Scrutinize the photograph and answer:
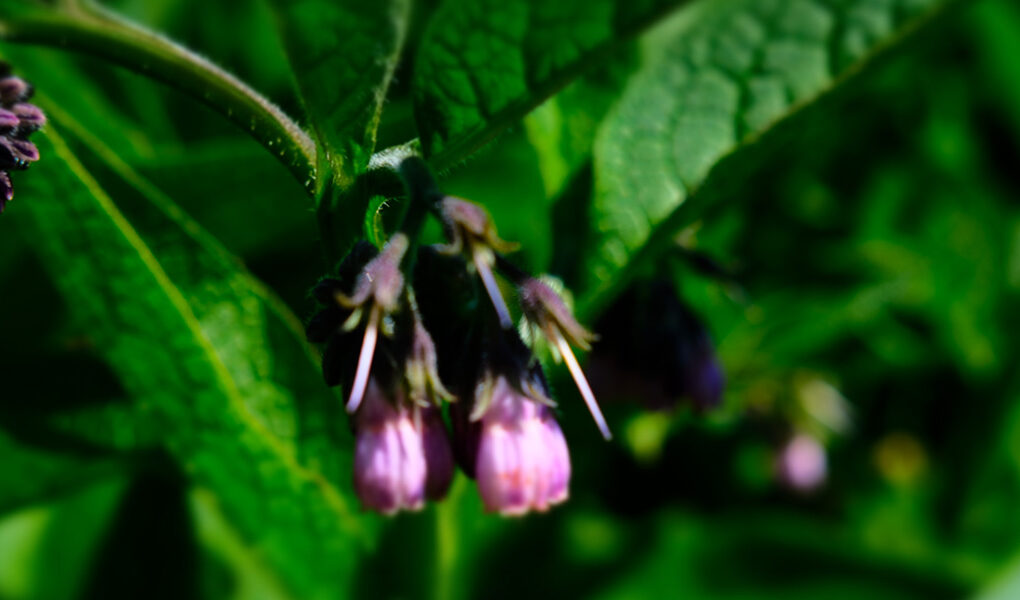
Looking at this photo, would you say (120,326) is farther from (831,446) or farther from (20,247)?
(831,446)

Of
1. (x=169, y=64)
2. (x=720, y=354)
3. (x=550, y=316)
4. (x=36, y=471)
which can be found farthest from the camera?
(x=720, y=354)

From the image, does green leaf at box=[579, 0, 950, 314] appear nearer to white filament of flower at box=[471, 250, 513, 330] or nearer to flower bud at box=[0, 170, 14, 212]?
white filament of flower at box=[471, 250, 513, 330]

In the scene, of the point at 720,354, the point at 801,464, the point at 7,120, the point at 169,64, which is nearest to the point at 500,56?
the point at 169,64

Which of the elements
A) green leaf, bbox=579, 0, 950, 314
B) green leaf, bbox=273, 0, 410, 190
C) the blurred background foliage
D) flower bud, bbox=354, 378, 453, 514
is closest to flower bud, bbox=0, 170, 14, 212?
the blurred background foliage

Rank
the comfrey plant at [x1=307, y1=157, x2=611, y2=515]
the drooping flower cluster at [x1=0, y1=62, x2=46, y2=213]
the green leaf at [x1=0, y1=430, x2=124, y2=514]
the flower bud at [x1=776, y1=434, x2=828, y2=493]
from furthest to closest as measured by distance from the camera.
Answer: the flower bud at [x1=776, y1=434, x2=828, y2=493], the green leaf at [x1=0, y1=430, x2=124, y2=514], the drooping flower cluster at [x1=0, y1=62, x2=46, y2=213], the comfrey plant at [x1=307, y1=157, x2=611, y2=515]

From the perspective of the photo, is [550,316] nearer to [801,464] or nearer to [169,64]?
[169,64]
